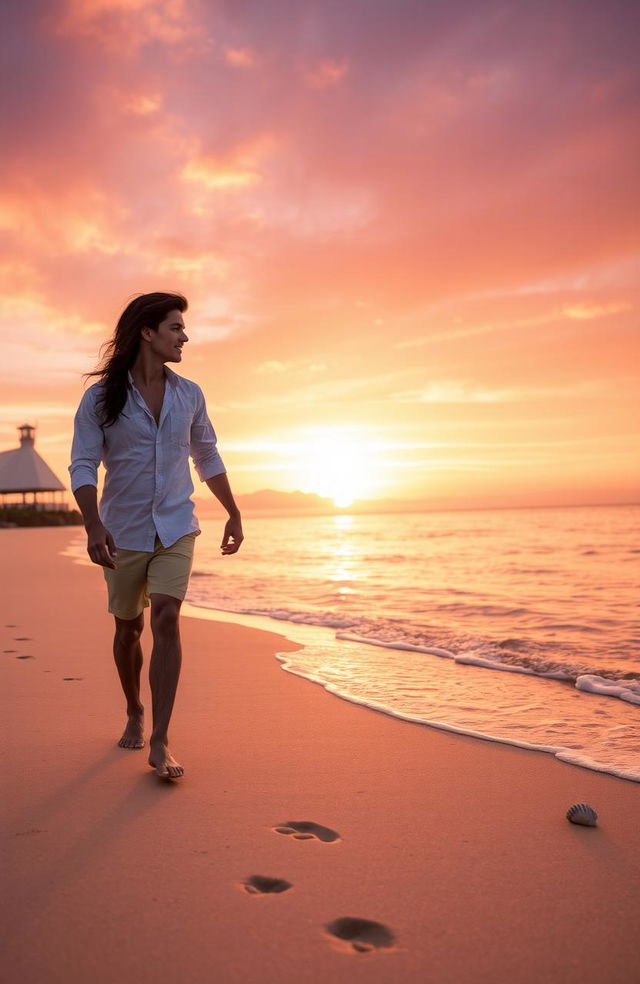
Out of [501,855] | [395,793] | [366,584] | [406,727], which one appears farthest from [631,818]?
Result: [366,584]

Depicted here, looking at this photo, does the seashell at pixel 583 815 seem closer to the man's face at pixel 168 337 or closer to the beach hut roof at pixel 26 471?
the man's face at pixel 168 337

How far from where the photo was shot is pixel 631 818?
285 centimetres

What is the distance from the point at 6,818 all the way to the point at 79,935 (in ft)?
3.03

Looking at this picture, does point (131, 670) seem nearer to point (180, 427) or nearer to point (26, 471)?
point (180, 427)

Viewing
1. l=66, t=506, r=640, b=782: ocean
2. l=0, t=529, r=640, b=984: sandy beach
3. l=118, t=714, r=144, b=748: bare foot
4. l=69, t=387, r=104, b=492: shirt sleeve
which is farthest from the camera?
l=66, t=506, r=640, b=782: ocean

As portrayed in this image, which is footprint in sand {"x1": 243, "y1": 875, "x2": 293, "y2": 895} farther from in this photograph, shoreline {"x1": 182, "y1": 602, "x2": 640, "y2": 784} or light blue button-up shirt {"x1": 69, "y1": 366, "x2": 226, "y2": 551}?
shoreline {"x1": 182, "y1": 602, "x2": 640, "y2": 784}

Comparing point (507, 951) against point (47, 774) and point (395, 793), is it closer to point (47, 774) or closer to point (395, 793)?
point (395, 793)

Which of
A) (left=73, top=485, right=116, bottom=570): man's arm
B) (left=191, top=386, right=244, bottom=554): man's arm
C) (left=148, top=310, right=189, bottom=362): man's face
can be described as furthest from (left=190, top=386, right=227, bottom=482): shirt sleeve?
(left=73, top=485, right=116, bottom=570): man's arm

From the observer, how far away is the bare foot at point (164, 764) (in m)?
3.19

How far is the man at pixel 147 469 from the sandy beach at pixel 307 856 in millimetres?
502

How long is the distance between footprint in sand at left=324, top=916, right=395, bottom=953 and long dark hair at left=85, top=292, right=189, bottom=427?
2.26m

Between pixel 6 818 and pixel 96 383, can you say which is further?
pixel 96 383

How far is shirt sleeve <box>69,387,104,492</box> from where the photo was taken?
3.37 meters

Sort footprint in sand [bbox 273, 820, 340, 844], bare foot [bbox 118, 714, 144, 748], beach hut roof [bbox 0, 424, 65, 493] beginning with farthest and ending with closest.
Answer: beach hut roof [bbox 0, 424, 65, 493]
bare foot [bbox 118, 714, 144, 748]
footprint in sand [bbox 273, 820, 340, 844]
